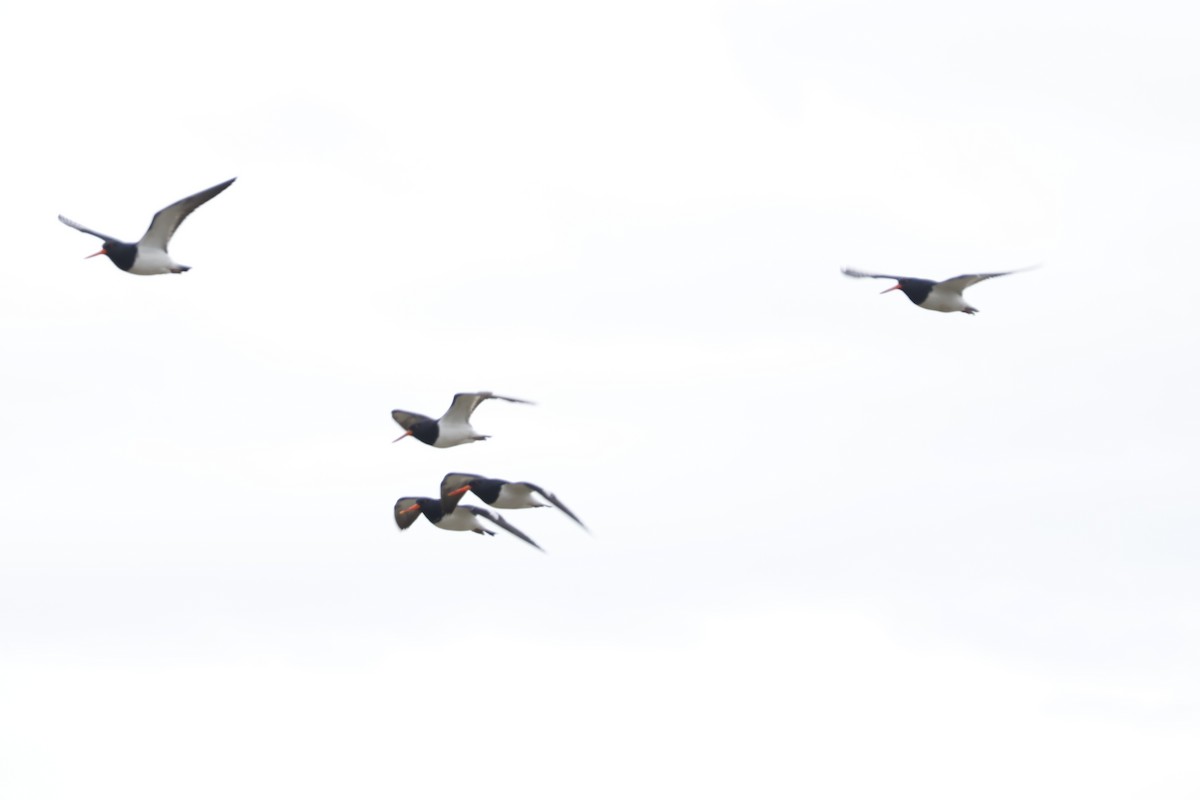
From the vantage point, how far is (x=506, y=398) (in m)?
48.3

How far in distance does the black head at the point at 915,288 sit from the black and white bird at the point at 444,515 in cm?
1085

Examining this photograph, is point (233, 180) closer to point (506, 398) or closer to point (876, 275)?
point (506, 398)

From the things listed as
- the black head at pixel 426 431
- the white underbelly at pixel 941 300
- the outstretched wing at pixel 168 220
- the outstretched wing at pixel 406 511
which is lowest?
the outstretched wing at pixel 406 511

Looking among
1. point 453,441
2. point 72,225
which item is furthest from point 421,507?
point 72,225

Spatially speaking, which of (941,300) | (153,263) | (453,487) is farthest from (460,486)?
(941,300)

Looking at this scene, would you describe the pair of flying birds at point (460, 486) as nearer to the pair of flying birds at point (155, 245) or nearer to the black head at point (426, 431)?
the black head at point (426, 431)

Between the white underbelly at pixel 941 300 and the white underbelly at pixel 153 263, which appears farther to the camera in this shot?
the white underbelly at pixel 941 300

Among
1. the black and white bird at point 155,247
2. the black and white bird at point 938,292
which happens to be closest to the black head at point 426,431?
the black and white bird at point 155,247

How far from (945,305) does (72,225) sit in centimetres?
1967

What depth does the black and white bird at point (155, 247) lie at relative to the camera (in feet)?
164

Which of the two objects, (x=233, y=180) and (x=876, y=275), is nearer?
(x=233, y=180)

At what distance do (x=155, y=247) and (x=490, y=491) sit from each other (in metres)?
8.79

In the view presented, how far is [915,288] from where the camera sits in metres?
55.0

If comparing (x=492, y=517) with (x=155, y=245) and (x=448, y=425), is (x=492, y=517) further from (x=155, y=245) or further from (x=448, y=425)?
(x=155, y=245)
